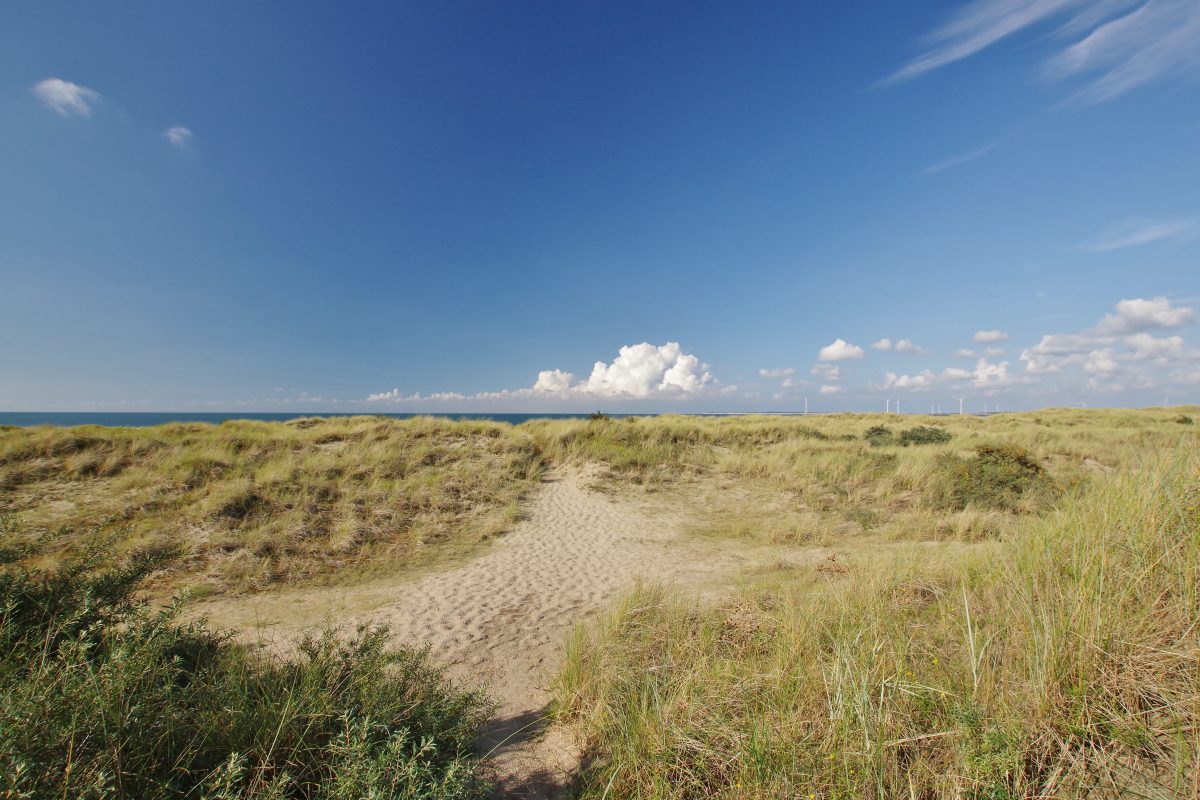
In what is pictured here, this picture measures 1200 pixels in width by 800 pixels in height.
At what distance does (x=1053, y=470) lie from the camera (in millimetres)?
14852

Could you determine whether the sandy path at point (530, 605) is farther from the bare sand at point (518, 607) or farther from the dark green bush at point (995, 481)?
the dark green bush at point (995, 481)

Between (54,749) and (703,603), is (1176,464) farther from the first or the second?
(54,749)

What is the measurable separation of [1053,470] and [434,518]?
19396 millimetres

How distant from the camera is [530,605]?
7414 mm

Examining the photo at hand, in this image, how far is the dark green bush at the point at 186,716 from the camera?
6.40ft

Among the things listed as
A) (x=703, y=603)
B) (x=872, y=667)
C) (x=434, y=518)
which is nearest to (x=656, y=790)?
(x=872, y=667)

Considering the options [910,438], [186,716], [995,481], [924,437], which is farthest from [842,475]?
[186,716]

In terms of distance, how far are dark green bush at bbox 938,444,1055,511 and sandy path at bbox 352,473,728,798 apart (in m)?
7.64

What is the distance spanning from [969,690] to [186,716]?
4.47 metres

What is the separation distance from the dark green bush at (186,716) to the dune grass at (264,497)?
14.6ft

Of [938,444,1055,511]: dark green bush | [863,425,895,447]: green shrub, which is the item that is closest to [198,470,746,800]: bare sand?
[938,444,1055,511]: dark green bush

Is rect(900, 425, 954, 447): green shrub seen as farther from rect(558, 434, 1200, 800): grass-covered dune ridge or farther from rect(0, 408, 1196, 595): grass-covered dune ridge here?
rect(558, 434, 1200, 800): grass-covered dune ridge

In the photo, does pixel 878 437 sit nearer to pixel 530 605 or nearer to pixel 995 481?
pixel 995 481

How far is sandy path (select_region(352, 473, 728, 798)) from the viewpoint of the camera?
386 cm
